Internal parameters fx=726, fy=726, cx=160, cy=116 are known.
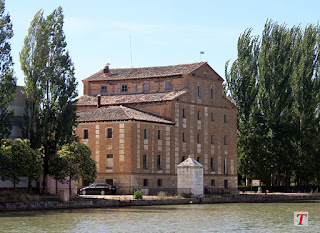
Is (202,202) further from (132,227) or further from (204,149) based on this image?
(132,227)

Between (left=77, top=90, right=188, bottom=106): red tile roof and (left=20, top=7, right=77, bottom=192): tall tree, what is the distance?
861 inches

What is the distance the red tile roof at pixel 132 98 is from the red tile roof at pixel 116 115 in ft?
9.48

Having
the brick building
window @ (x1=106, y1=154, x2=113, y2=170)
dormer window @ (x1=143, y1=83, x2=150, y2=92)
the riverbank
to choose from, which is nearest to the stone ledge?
the riverbank

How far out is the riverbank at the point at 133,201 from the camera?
165 feet

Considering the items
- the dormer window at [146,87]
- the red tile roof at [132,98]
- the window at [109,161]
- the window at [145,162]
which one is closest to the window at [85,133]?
the window at [109,161]

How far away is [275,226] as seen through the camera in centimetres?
4200

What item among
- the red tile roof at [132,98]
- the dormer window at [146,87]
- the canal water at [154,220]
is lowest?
the canal water at [154,220]

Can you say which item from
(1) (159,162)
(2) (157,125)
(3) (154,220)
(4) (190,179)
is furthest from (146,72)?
(3) (154,220)

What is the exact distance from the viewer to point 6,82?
53.3 meters

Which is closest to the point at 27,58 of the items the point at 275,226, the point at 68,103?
the point at 68,103

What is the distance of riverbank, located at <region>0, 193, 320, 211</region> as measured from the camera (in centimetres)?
5023

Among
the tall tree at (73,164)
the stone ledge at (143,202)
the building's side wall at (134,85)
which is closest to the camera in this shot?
the stone ledge at (143,202)

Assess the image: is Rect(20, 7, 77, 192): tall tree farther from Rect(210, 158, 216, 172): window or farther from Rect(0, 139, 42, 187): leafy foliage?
Rect(210, 158, 216, 172): window

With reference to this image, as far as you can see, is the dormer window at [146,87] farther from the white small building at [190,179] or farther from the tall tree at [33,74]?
the tall tree at [33,74]
